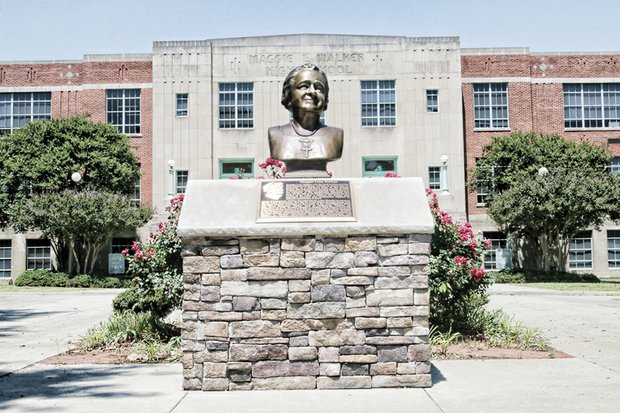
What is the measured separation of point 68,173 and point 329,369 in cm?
2851

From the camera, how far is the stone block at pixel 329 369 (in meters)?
7.16

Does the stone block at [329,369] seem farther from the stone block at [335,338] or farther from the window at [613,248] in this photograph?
the window at [613,248]

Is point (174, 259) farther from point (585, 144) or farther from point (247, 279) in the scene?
point (585, 144)

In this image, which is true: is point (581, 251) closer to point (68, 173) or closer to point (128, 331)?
point (68, 173)

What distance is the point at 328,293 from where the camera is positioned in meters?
7.21

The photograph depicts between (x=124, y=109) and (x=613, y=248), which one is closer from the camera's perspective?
(x=613, y=248)

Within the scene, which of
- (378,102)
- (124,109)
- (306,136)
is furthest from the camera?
(124,109)

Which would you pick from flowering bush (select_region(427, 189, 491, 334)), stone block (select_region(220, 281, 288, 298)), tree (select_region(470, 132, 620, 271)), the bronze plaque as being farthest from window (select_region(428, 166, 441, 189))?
stone block (select_region(220, 281, 288, 298))

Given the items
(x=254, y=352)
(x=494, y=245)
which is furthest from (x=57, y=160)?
(x=254, y=352)

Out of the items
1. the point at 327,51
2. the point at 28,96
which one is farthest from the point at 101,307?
the point at 28,96

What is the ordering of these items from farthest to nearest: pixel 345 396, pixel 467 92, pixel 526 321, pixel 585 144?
pixel 467 92 → pixel 585 144 → pixel 526 321 → pixel 345 396

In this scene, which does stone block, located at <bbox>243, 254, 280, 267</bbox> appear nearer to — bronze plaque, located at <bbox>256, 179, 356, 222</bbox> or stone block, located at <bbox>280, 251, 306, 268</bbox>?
stone block, located at <bbox>280, 251, 306, 268</bbox>

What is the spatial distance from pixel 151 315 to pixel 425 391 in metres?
4.97

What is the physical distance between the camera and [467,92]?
38844mm
